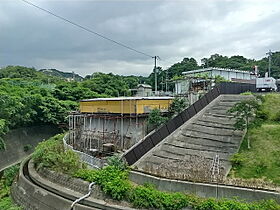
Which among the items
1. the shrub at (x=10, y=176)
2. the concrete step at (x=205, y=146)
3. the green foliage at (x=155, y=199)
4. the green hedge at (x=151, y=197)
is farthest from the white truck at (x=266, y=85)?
the shrub at (x=10, y=176)

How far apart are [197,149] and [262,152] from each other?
9.97 ft

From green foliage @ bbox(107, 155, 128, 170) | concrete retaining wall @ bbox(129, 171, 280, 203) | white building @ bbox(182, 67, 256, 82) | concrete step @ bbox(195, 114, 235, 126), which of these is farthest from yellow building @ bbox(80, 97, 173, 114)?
white building @ bbox(182, 67, 256, 82)

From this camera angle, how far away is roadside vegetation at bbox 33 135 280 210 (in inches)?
334

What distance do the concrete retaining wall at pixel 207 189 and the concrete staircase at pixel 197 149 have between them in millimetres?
511

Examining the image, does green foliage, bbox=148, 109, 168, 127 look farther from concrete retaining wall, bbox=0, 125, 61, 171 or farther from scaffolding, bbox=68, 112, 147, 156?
concrete retaining wall, bbox=0, 125, 61, 171

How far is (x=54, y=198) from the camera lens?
11055 mm

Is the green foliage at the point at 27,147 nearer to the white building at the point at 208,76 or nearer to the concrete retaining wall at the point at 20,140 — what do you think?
the concrete retaining wall at the point at 20,140

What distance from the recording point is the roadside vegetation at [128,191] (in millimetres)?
8484

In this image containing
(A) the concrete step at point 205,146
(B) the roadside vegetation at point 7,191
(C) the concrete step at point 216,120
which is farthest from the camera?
(C) the concrete step at point 216,120

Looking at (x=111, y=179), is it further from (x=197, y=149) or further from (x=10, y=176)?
(x=10, y=176)

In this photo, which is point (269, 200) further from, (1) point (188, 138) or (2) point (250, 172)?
(1) point (188, 138)

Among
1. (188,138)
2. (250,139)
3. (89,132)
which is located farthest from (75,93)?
(250,139)

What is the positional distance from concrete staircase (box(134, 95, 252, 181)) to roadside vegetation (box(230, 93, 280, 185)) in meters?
0.51

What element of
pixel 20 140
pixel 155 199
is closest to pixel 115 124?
pixel 155 199
